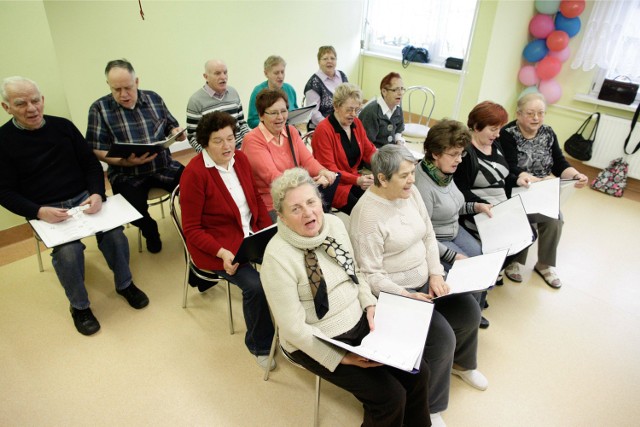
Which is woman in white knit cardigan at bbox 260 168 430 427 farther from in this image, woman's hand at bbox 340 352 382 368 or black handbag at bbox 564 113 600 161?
black handbag at bbox 564 113 600 161

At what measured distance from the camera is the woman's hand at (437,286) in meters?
1.87

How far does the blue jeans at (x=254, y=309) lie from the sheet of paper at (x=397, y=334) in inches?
22.3

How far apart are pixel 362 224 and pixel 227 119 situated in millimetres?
890

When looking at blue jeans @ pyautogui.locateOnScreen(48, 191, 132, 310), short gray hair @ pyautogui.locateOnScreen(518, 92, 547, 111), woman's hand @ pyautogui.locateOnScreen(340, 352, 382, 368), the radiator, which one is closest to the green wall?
the radiator

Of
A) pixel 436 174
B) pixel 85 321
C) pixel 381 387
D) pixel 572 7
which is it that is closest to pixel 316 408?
pixel 381 387

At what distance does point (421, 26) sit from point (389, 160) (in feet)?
15.7

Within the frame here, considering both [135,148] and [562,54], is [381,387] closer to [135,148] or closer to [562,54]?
[135,148]

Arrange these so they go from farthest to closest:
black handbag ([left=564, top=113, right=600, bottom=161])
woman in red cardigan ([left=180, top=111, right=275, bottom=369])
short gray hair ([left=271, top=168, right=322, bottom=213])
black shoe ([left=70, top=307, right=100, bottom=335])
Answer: black handbag ([left=564, top=113, right=600, bottom=161]) < black shoe ([left=70, top=307, right=100, bottom=335]) < woman in red cardigan ([left=180, top=111, right=275, bottom=369]) < short gray hair ([left=271, top=168, right=322, bottom=213])

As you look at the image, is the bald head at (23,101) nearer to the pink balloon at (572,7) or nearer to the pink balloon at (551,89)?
the pink balloon at (572,7)

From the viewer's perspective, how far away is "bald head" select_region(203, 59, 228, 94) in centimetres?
291

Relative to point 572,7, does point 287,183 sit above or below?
below

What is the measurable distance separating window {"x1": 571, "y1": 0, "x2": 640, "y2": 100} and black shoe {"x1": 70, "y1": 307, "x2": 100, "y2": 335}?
17.4 ft

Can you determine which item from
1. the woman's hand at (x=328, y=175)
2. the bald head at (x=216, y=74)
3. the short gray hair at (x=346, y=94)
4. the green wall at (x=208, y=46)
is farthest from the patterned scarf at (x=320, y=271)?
the green wall at (x=208, y=46)

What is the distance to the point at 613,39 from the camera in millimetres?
4133
